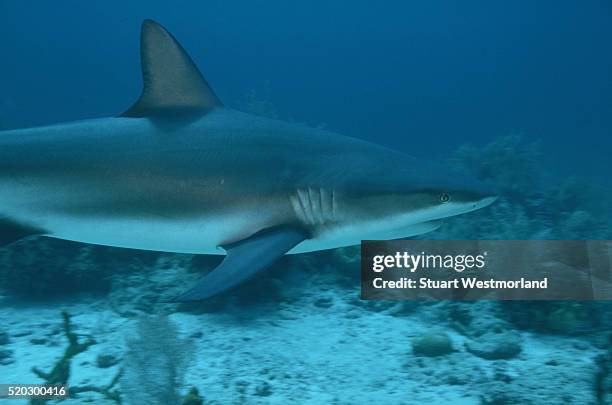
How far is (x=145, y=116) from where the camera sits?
3018mm

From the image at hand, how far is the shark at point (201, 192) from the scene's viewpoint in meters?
2.58

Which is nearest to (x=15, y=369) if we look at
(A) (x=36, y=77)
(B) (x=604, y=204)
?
(B) (x=604, y=204)

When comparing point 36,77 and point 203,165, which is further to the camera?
point 36,77

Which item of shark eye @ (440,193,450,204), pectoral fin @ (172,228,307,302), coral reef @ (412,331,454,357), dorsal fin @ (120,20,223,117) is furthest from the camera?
coral reef @ (412,331,454,357)

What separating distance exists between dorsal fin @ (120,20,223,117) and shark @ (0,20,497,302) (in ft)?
1.02

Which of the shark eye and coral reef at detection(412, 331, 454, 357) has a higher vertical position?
the shark eye

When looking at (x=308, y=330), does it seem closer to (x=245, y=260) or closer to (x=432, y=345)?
(x=432, y=345)

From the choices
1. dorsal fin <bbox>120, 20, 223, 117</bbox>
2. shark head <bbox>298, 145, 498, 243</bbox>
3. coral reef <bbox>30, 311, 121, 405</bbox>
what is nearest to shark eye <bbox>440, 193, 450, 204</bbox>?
shark head <bbox>298, 145, 498, 243</bbox>

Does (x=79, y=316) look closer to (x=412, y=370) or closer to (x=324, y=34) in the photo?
(x=412, y=370)

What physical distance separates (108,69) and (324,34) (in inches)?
2814

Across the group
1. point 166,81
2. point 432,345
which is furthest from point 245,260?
point 432,345

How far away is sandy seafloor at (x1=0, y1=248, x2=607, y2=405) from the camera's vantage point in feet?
10.7

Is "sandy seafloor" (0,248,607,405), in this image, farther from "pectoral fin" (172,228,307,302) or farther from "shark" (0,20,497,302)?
"pectoral fin" (172,228,307,302)

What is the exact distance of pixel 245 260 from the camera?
2232 mm
